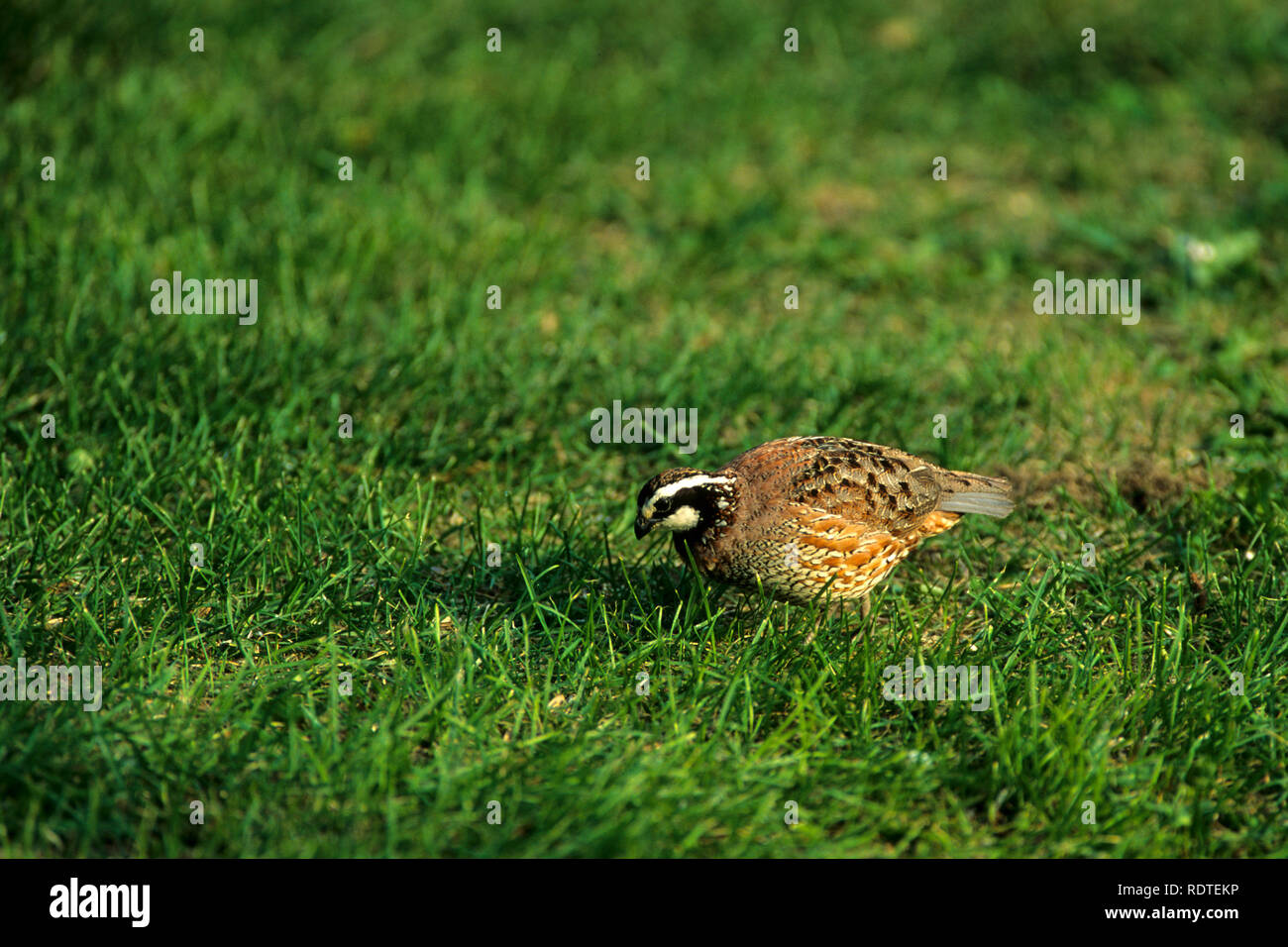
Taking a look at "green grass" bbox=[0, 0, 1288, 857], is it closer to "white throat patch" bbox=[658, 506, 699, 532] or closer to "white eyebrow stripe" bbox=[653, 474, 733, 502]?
"white throat patch" bbox=[658, 506, 699, 532]

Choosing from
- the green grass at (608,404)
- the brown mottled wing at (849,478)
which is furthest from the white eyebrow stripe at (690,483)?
the green grass at (608,404)

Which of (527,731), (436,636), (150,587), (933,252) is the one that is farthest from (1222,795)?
(933,252)

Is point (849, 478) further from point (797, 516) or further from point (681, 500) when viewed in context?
point (681, 500)

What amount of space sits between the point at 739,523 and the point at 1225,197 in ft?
20.6

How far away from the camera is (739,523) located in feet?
16.4

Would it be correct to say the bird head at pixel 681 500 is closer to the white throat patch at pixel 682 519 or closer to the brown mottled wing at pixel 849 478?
the white throat patch at pixel 682 519

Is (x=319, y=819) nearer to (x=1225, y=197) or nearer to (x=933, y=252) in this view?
(x=933, y=252)

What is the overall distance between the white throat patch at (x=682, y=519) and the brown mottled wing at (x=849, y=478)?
1.07ft

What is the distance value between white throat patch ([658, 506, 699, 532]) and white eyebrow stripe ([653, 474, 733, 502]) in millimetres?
83

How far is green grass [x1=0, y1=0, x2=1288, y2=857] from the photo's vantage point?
167 inches

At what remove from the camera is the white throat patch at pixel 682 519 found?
4.96m

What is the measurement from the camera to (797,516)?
5.03 meters

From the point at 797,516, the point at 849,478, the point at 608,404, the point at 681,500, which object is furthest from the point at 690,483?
the point at 608,404

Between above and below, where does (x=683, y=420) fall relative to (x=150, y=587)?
above
